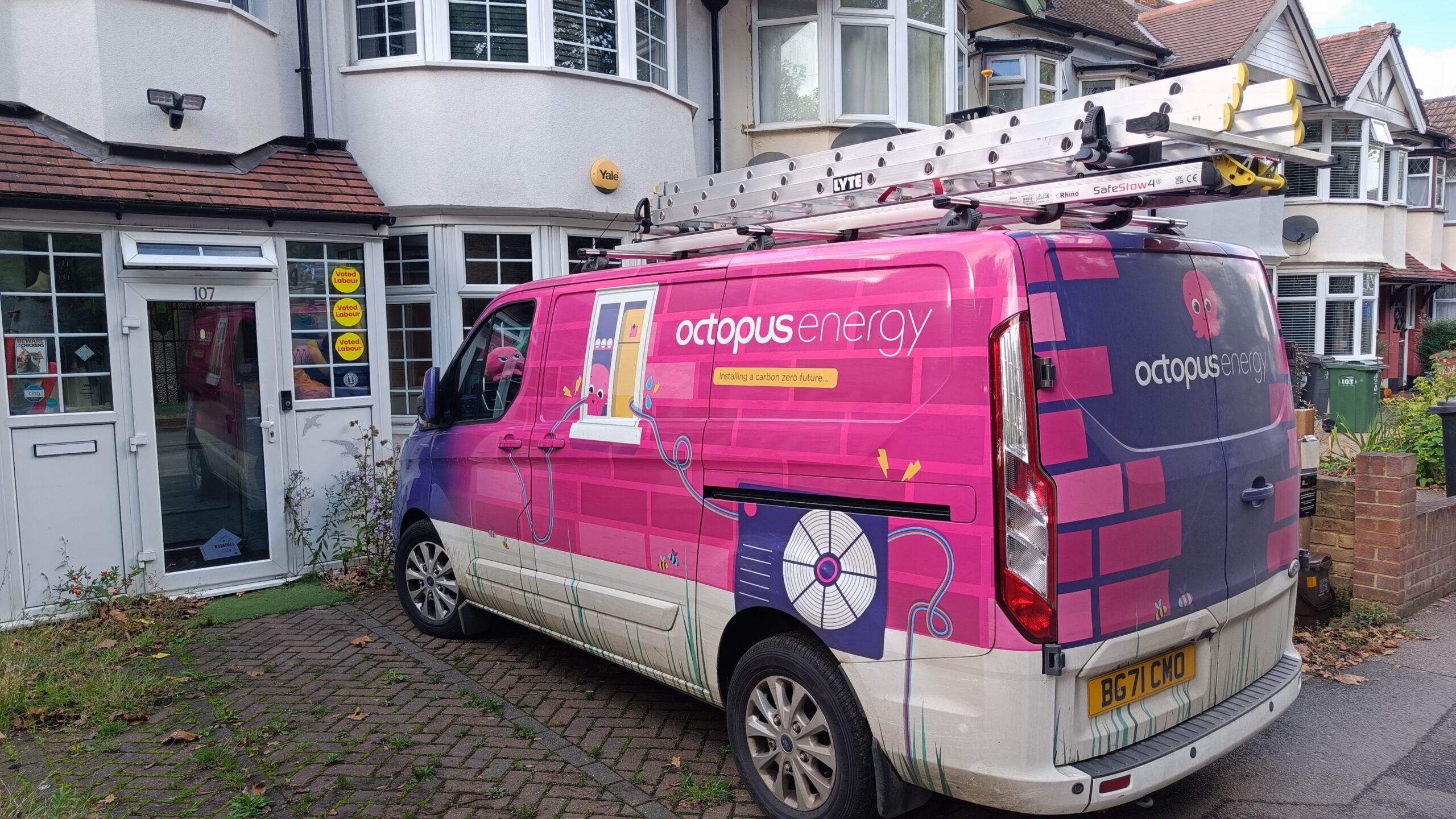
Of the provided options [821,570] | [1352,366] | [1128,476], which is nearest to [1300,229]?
[1352,366]

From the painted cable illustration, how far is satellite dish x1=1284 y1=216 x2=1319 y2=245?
22.0 meters

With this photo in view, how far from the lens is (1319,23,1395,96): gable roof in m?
22.1

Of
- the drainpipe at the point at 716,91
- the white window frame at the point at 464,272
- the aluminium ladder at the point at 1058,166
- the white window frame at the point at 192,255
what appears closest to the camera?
the aluminium ladder at the point at 1058,166

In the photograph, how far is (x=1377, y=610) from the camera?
620 centimetres

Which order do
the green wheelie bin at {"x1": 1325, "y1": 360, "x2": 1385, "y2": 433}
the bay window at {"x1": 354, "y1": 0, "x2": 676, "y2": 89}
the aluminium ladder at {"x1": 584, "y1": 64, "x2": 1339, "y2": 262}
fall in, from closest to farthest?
the aluminium ladder at {"x1": 584, "y1": 64, "x2": 1339, "y2": 262}
the bay window at {"x1": 354, "y1": 0, "x2": 676, "y2": 89}
the green wheelie bin at {"x1": 1325, "y1": 360, "x2": 1385, "y2": 433}

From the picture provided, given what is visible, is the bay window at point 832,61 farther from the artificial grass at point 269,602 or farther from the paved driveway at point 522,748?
the paved driveway at point 522,748

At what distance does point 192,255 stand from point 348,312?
122 centimetres

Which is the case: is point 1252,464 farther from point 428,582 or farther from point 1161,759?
point 428,582

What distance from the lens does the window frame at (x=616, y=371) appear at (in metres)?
4.61

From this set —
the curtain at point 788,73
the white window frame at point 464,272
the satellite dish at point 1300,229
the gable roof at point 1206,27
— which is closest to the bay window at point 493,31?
the white window frame at point 464,272

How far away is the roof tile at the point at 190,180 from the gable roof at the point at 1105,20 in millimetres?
11580

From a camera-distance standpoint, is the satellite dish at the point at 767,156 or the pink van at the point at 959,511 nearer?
the pink van at the point at 959,511

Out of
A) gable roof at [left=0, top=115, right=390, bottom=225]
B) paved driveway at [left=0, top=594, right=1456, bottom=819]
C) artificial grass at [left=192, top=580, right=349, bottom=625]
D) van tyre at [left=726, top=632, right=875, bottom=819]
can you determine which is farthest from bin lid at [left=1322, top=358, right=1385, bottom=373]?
van tyre at [left=726, top=632, right=875, bottom=819]

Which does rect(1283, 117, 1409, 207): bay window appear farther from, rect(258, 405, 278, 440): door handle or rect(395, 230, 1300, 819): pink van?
rect(395, 230, 1300, 819): pink van
